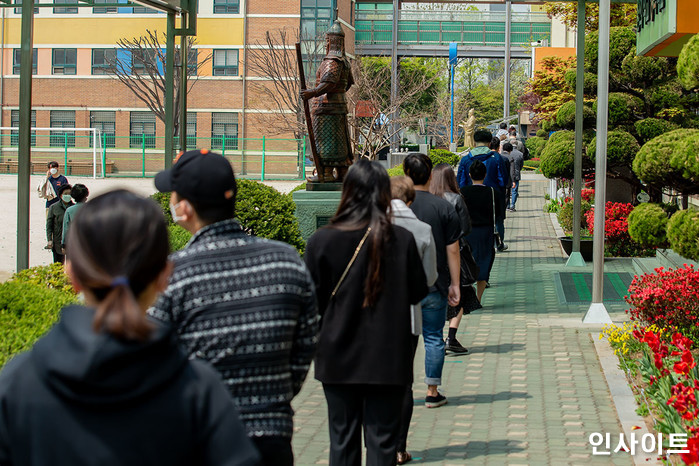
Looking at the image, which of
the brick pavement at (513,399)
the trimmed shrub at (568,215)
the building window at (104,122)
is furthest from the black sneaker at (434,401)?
the building window at (104,122)

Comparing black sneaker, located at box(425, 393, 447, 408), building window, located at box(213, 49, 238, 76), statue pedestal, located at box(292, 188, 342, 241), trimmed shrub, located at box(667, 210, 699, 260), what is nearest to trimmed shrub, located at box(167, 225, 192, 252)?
statue pedestal, located at box(292, 188, 342, 241)

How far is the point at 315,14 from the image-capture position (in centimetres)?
5253

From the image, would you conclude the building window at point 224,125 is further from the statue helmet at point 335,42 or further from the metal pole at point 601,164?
the metal pole at point 601,164

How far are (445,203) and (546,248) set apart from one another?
1174cm

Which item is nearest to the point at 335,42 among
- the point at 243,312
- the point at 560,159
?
the point at 560,159

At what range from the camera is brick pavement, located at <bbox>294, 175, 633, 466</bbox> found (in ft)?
19.8

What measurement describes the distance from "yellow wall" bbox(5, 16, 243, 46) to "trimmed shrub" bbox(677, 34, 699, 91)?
4621cm

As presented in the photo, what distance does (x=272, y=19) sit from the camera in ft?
171

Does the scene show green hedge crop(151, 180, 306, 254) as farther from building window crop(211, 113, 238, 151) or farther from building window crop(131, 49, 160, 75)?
building window crop(211, 113, 238, 151)

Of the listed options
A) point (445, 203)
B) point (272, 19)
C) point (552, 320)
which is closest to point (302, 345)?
point (445, 203)

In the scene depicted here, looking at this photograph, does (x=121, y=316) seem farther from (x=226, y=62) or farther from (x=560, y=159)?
(x=226, y=62)

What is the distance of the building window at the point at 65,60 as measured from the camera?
53031mm

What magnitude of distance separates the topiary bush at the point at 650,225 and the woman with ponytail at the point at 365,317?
464 cm

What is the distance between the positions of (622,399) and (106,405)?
5.72m
